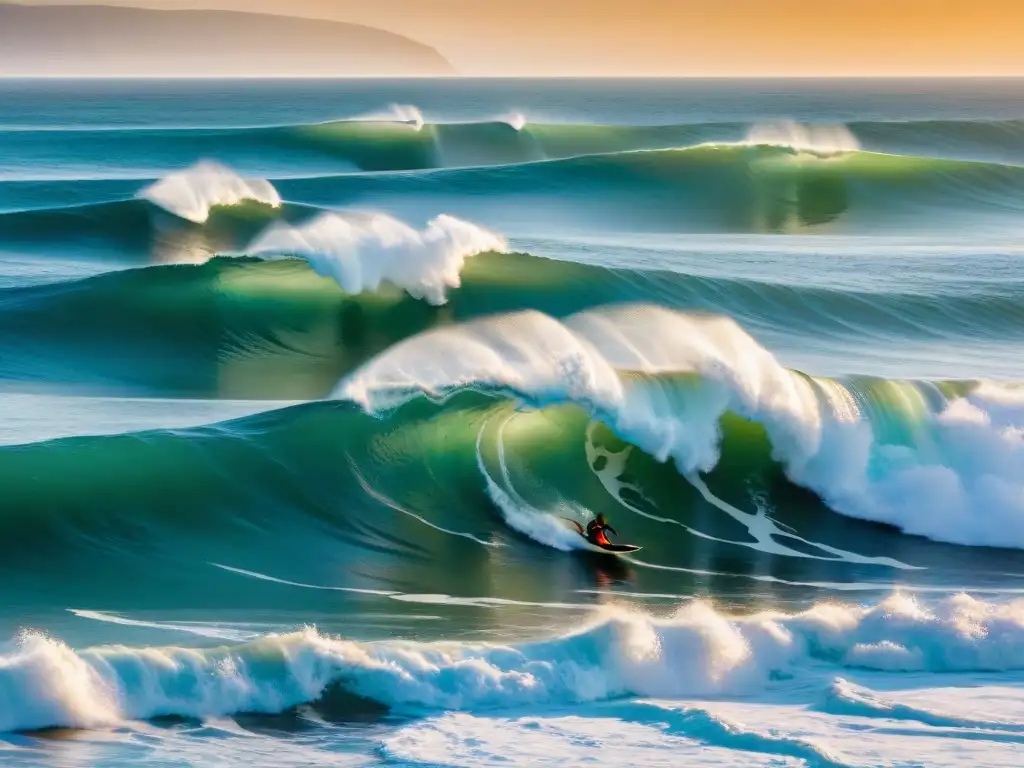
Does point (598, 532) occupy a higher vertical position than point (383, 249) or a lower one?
lower

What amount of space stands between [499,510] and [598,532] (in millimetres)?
932

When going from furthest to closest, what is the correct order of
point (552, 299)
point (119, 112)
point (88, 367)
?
point (119, 112) < point (552, 299) < point (88, 367)

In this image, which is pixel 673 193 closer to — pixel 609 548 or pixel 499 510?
pixel 499 510

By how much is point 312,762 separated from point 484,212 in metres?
21.2

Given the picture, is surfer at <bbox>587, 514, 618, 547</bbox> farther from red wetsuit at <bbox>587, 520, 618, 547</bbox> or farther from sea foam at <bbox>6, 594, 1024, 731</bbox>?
sea foam at <bbox>6, 594, 1024, 731</bbox>

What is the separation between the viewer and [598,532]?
927 centimetres

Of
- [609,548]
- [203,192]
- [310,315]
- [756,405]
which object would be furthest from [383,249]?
[609,548]

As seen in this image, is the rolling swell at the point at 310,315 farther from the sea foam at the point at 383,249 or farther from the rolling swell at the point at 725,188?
the rolling swell at the point at 725,188

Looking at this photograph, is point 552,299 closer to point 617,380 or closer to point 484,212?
point 617,380

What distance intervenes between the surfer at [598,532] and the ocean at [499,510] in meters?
0.12

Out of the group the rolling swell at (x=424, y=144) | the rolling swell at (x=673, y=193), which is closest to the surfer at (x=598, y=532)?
the rolling swell at (x=673, y=193)

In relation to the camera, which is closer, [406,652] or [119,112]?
[406,652]

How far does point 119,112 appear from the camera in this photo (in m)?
78.5

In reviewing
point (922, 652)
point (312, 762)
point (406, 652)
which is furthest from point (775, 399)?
point (312, 762)
